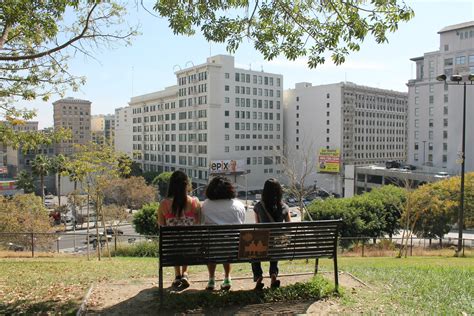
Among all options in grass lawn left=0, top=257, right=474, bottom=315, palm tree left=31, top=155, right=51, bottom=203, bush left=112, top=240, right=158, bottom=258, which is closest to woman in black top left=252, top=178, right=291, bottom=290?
grass lawn left=0, top=257, right=474, bottom=315

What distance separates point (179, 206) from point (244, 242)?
3.37 feet

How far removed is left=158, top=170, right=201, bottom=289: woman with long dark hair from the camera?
549 centimetres

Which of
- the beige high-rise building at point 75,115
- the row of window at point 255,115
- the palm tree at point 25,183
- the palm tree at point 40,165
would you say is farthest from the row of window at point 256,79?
the beige high-rise building at point 75,115

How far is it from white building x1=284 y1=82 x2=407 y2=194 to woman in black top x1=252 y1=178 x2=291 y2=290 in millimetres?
72517

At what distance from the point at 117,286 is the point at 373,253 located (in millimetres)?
16088

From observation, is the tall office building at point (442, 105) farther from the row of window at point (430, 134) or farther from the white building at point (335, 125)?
the white building at point (335, 125)

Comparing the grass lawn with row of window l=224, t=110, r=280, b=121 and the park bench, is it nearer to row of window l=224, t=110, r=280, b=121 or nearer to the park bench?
the park bench

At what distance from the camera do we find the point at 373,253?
64.2 ft

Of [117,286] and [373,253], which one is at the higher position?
[117,286]

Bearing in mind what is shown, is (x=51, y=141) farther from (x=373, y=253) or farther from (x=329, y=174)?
(x=329, y=174)

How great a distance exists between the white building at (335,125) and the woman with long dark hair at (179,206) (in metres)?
73.0

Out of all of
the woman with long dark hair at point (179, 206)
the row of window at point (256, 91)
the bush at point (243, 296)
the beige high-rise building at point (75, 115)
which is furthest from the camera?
the beige high-rise building at point (75, 115)

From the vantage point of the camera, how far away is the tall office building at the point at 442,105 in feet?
226

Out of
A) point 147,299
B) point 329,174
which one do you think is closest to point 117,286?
point 147,299
